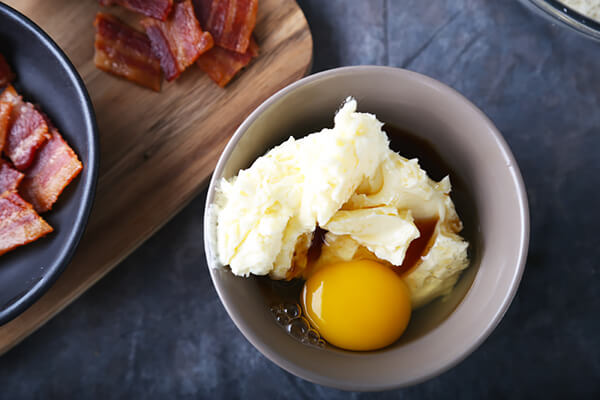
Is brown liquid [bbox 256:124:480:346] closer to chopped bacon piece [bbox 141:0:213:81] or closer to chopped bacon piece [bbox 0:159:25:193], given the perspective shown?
chopped bacon piece [bbox 141:0:213:81]

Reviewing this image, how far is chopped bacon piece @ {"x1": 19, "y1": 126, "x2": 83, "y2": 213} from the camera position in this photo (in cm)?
128

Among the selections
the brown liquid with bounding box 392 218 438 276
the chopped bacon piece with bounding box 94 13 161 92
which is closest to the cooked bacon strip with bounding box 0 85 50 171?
the chopped bacon piece with bounding box 94 13 161 92

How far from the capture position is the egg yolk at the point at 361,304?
1.06m

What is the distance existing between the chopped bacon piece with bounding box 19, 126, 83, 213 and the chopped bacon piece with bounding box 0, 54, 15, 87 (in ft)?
0.63

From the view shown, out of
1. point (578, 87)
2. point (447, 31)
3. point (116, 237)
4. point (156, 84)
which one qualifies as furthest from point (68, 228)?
point (578, 87)

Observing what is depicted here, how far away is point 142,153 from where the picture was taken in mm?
1381

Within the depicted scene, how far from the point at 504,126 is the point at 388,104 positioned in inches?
23.5

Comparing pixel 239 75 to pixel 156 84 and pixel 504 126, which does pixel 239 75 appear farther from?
pixel 504 126

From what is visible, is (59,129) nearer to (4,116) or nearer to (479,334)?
(4,116)

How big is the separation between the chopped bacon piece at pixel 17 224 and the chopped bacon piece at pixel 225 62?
1.95 ft

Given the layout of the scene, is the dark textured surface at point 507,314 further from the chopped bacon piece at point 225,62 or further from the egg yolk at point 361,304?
the egg yolk at point 361,304

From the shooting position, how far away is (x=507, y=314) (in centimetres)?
143

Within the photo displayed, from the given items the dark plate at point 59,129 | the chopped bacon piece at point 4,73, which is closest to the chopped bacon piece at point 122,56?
the dark plate at point 59,129

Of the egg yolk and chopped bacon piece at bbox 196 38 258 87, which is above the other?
chopped bacon piece at bbox 196 38 258 87
